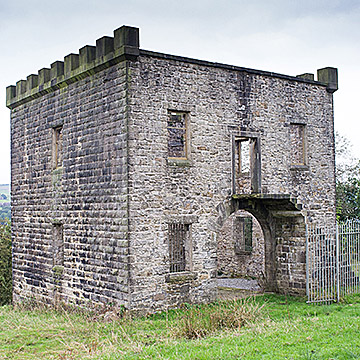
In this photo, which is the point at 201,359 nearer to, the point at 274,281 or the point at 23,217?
the point at 274,281

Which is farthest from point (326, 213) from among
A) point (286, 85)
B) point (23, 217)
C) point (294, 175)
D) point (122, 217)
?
point (23, 217)

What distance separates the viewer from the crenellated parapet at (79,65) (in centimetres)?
1350

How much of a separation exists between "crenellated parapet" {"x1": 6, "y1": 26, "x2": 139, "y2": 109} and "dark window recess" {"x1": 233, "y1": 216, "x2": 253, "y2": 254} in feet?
30.9

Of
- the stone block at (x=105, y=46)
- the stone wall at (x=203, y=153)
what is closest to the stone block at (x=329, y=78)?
the stone wall at (x=203, y=153)

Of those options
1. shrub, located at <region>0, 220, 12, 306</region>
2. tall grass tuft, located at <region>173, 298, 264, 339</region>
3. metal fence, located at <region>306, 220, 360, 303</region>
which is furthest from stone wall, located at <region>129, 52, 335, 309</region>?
shrub, located at <region>0, 220, 12, 306</region>

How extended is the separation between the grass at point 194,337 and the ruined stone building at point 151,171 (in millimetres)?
1438

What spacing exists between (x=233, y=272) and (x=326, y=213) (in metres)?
5.71

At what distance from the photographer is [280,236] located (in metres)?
16.6

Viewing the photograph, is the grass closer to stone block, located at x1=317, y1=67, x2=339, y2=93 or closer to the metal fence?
the metal fence

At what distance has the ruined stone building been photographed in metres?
Answer: 13.6

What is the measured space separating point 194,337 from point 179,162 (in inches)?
208

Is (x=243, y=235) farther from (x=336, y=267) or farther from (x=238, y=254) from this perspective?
(x=336, y=267)

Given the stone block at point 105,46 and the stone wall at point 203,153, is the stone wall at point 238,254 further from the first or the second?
the stone block at point 105,46

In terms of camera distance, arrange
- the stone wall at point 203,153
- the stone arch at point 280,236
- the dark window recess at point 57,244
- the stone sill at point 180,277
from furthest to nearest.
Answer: the dark window recess at point 57,244, the stone arch at point 280,236, the stone sill at point 180,277, the stone wall at point 203,153
